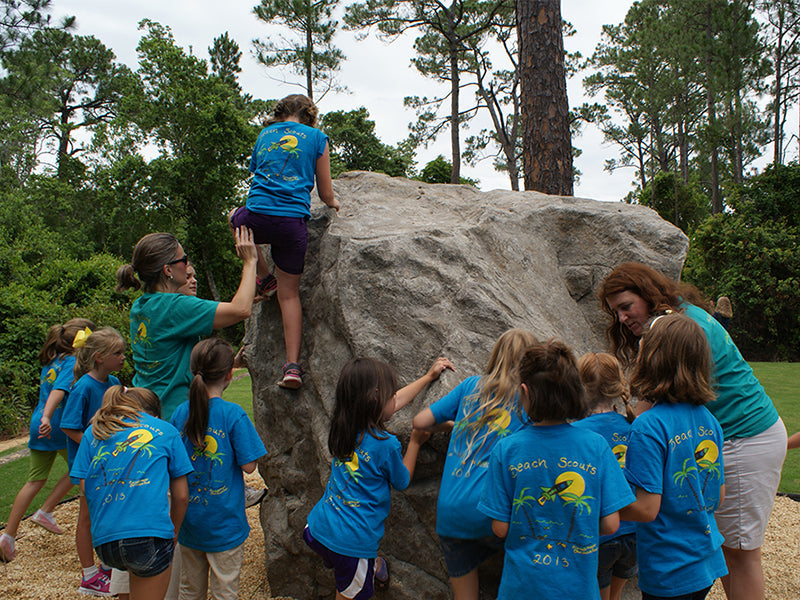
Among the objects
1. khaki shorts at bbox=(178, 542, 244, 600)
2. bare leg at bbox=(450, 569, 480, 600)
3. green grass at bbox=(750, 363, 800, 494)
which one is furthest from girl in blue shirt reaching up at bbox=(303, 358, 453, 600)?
green grass at bbox=(750, 363, 800, 494)

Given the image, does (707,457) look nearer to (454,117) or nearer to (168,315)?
(168,315)

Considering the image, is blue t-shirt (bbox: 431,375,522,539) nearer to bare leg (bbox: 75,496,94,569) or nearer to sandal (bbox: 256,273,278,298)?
sandal (bbox: 256,273,278,298)

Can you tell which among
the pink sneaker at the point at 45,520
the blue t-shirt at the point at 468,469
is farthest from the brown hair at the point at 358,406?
the pink sneaker at the point at 45,520

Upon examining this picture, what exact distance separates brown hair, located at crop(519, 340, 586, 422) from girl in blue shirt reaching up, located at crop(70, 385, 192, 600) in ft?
5.20

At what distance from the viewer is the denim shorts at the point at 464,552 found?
2494 millimetres

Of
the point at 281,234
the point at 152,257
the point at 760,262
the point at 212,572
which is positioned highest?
the point at 760,262

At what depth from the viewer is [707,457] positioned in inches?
88.5

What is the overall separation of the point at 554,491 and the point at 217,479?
64.2 inches

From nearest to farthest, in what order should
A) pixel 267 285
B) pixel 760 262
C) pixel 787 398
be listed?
pixel 267 285 → pixel 787 398 → pixel 760 262

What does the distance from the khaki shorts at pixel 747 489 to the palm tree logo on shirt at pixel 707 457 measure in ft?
1.29

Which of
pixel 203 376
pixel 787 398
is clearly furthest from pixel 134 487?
pixel 787 398

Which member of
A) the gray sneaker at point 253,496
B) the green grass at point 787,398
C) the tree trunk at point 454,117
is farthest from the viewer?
the tree trunk at point 454,117

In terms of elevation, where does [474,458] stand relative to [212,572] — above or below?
above

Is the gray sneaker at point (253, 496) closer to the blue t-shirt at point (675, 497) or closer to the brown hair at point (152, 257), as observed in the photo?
the brown hair at point (152, 257)
